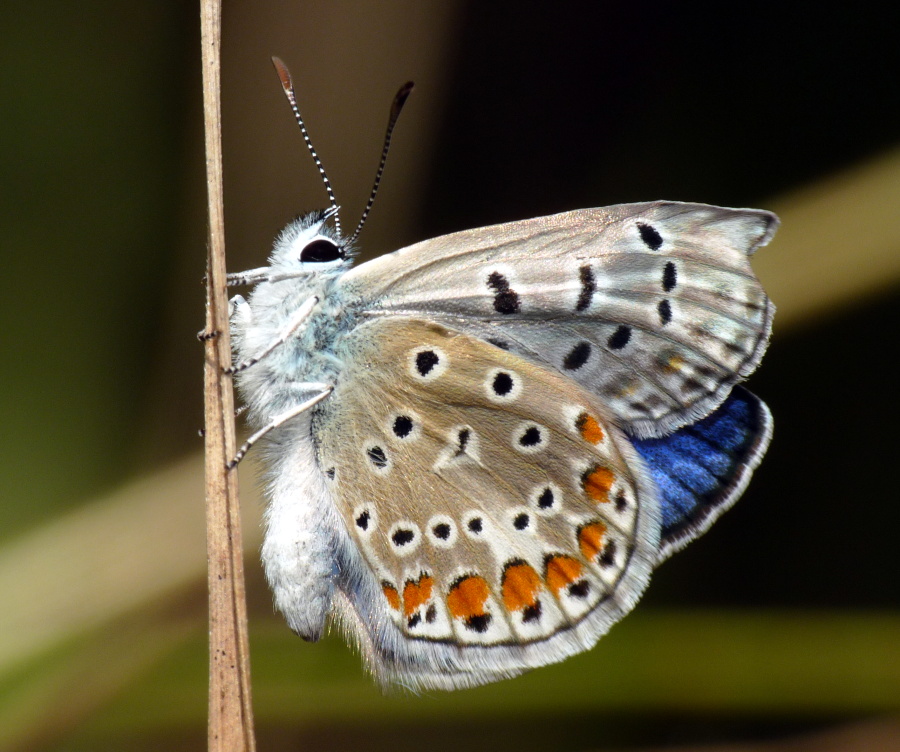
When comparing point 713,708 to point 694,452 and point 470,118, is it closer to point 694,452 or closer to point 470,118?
point 694,452

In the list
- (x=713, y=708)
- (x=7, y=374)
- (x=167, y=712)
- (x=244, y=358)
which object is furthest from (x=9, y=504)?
(x=713, y=708)

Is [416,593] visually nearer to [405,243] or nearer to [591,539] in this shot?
[591,539]

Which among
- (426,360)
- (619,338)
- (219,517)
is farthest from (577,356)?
(219,517)

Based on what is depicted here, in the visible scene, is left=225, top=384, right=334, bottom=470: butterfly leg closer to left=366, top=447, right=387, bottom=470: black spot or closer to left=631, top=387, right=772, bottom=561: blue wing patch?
left=366, top=447, right=387, bottom=470: black spot

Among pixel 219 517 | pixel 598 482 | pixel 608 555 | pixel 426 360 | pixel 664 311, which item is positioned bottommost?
pixel 608 555

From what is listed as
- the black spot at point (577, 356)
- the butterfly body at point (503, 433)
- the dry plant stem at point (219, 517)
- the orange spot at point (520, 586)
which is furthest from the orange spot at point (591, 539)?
the dry plant stem at point (219, 517)
